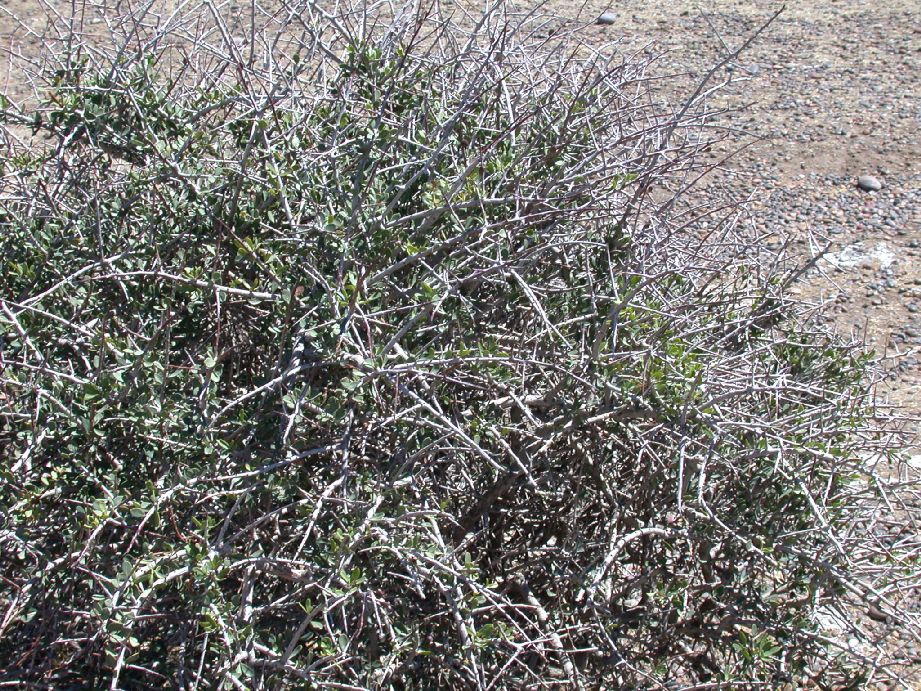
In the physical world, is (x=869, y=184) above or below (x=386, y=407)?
below

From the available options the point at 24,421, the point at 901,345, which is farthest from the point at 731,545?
the point at 901,345

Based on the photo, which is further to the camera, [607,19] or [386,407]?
[607,19]

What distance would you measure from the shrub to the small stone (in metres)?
3.41

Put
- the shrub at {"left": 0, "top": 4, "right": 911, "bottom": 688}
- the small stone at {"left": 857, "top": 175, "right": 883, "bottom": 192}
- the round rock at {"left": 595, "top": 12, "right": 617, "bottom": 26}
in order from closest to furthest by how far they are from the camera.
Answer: the shrub at {"left": 0, "top": 4, "right": 911, "bottom": 688}, the small stone at {"left": 857, "top": 175, "right": 883, "bottom": 192}, the round rock at {"left": 595, "top": 12, "right": 617, "bottom": 26}

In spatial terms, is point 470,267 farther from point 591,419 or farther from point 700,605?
point 700,605

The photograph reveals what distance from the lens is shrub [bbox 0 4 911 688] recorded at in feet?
6.72

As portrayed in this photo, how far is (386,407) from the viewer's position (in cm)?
211

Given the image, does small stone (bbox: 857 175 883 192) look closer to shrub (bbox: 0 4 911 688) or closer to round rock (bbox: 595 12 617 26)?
round rock (bbox: 595 12 617 26)

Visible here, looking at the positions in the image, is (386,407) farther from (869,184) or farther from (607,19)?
(607,19)

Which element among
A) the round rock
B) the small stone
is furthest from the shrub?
the round rock

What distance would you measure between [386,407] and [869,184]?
4.44m

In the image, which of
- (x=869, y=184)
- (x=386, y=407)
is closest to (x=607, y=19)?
(x=869, y=184)

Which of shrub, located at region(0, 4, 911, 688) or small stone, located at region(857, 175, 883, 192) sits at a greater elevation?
shrub, located at region(0, 4, 911, 688)

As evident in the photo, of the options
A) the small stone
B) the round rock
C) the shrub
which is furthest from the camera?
the round rock
